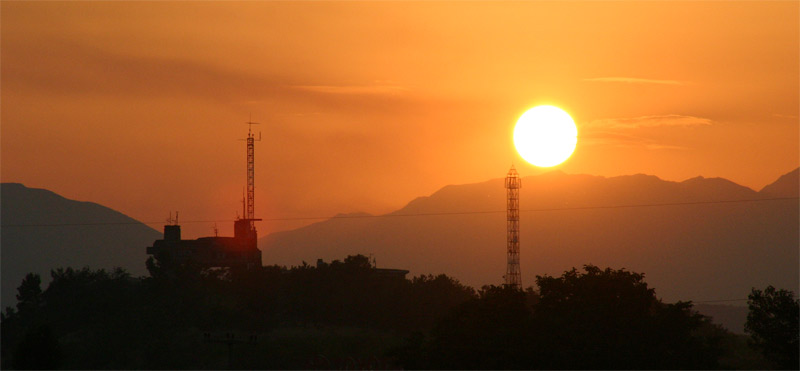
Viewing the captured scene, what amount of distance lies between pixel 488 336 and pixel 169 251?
309ft

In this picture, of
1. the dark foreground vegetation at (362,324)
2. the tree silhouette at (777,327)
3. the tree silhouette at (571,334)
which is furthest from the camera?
the tree silhouette at (777,327)

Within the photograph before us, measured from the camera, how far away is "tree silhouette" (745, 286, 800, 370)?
8138 cm

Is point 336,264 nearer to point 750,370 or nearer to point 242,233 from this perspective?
point 242,233

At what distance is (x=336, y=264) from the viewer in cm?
15912

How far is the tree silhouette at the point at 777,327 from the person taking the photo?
81.4 metres

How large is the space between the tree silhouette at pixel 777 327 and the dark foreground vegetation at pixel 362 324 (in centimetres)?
9

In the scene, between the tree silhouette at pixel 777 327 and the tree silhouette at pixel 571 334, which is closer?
the tree silhouette at pixel 571 334

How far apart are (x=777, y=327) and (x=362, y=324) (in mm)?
71509

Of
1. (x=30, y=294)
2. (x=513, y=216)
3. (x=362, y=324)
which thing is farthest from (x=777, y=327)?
(x=30, y=294)

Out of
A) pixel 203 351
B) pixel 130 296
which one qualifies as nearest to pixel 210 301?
pixel 130 296

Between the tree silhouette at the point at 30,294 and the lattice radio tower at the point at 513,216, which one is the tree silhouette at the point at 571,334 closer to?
the lattice radio tower at the point at 513,216

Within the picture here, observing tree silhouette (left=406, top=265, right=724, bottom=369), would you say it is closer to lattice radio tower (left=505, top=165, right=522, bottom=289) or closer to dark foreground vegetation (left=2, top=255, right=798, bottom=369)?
dark foreground vegetation (left=2, top=255, right=798, bottom=369)

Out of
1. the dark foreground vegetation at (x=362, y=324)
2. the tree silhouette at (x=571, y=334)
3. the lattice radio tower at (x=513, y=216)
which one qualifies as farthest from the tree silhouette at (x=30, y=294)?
the tree silhouette at (x=571, y=334)

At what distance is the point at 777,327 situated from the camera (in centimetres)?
8269
